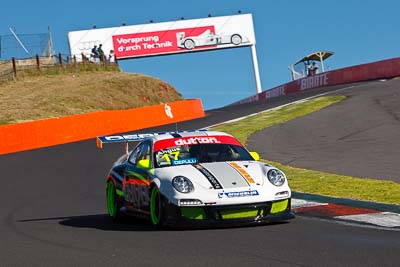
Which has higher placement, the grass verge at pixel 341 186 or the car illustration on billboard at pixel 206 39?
the car illustration on billboard at pixel 206 39

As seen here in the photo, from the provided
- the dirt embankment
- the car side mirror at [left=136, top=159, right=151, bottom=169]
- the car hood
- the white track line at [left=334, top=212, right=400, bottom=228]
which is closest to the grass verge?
the white track line at [left=334, top=212, right=400, bottom=228]

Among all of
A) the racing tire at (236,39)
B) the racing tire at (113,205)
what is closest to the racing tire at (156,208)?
the racing tire at (113,205)

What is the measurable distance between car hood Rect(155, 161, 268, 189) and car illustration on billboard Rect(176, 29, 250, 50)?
66.3 meters

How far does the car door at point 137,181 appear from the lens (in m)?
10.7

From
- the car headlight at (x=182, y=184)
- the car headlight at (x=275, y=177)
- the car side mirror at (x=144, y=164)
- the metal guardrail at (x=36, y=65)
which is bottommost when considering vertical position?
the car headlight at (x=275, y=177)

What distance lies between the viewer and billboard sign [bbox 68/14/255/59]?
76562 millimetres

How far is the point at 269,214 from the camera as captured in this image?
32.8ft

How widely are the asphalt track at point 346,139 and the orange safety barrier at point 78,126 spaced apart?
433 cm

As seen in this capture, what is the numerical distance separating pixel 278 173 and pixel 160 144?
1706mm

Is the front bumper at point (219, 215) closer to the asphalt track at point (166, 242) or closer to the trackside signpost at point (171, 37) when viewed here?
the asphalt track at point (166, 242)

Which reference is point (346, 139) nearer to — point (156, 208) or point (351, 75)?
point (156, 208)

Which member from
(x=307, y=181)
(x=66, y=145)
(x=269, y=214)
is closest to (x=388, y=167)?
(x=307, y=181)

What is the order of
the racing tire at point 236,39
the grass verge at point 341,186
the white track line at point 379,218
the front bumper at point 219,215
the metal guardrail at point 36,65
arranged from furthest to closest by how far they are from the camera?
the racing tire at point 236,39
the metal guardrail at point 36,65
the grass verge at point 341,186
the front bumper at point 219,215
the white track line at point 379,218

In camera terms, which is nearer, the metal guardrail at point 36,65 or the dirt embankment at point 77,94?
the dirt embankment at point 77,94
